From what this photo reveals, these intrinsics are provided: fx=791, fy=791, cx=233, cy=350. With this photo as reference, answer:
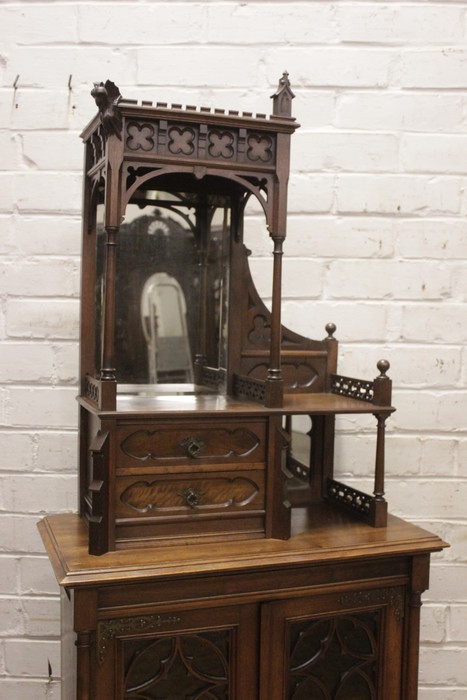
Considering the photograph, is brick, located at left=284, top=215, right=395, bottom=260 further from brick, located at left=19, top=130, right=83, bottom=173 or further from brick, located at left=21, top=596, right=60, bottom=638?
brick, located at left=21, top=596, right=60, bottom=638

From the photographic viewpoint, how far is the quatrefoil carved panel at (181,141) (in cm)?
174

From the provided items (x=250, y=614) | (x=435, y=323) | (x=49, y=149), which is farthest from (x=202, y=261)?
(x=250, y=614)

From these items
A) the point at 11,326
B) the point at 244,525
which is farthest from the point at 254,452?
the point at 11,326

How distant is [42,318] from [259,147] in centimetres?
86

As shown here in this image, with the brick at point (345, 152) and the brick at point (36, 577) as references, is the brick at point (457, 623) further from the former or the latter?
the brick at point (345, 152)

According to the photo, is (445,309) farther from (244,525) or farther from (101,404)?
(101,404)

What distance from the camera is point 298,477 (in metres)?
2.26

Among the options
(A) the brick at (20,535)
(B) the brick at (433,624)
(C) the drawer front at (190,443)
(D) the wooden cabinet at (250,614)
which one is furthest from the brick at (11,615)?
(B) the brick at (433,624)

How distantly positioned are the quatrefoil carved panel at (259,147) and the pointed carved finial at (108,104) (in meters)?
0.31

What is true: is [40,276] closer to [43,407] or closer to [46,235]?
[46,235]

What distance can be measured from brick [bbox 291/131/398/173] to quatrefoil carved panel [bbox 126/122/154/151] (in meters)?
0.74

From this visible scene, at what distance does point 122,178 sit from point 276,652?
1.11 metres

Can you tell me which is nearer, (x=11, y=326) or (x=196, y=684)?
(x=196, y=684)

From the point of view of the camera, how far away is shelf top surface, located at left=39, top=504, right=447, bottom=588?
164 centimetres
